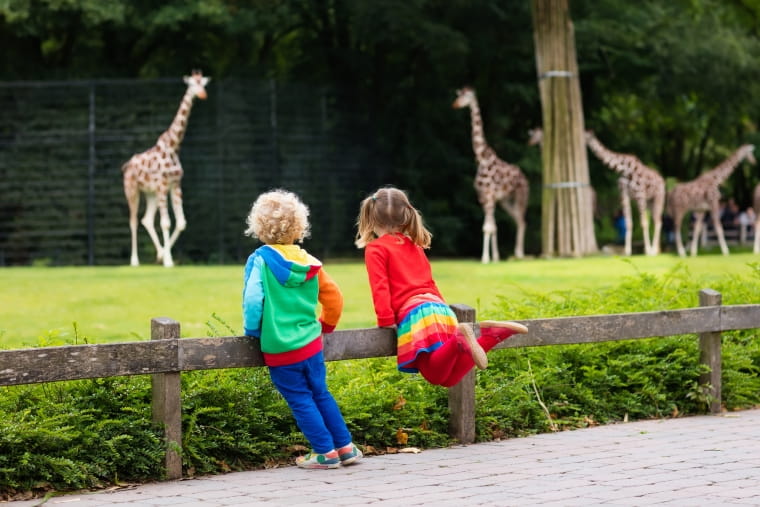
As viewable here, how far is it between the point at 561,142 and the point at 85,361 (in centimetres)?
1954

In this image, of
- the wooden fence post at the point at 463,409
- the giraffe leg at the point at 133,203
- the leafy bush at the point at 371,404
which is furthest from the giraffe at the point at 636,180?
the wooden fence post at the point at 463,409

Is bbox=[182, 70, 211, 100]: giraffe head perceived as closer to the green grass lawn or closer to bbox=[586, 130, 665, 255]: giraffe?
the green grass lawn

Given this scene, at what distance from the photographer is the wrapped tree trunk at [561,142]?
24.8 metres

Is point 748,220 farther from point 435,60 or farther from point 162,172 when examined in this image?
point 162,172

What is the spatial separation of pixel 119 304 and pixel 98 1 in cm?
1226

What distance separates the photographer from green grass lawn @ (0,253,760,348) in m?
13.7

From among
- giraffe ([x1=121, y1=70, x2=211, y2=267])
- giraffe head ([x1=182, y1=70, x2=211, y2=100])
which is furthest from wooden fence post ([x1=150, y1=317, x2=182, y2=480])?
giraffe head ([x1=182, y1=70, x2=211, y2=100])

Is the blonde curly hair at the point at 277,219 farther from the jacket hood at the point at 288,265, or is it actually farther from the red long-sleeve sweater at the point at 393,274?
the red long-sleeve sweater at the point at 393,274

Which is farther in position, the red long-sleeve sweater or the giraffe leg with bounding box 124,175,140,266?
the giraffe leg with bounding box 124,175,140,266

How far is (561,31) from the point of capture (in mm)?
24984

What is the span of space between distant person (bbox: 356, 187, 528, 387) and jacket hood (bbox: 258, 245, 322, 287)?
1.79 ft

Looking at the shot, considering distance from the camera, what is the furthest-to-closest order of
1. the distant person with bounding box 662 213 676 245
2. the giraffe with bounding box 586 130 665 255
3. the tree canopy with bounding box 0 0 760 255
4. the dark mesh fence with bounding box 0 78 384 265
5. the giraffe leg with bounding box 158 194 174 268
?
1. the distant person with bounding box 662 213 676 245
2. the tree canopy with bounding box 0 0 760 255
3. the giraffe with bounding box 586 130 665 255
4. the dark mesh fence with bounding box 0 78 384 265
5. the giraffe leg with bounding box 158 194 174 268

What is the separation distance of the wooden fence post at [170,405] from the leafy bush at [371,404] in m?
0.06

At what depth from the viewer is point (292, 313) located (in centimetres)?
696
